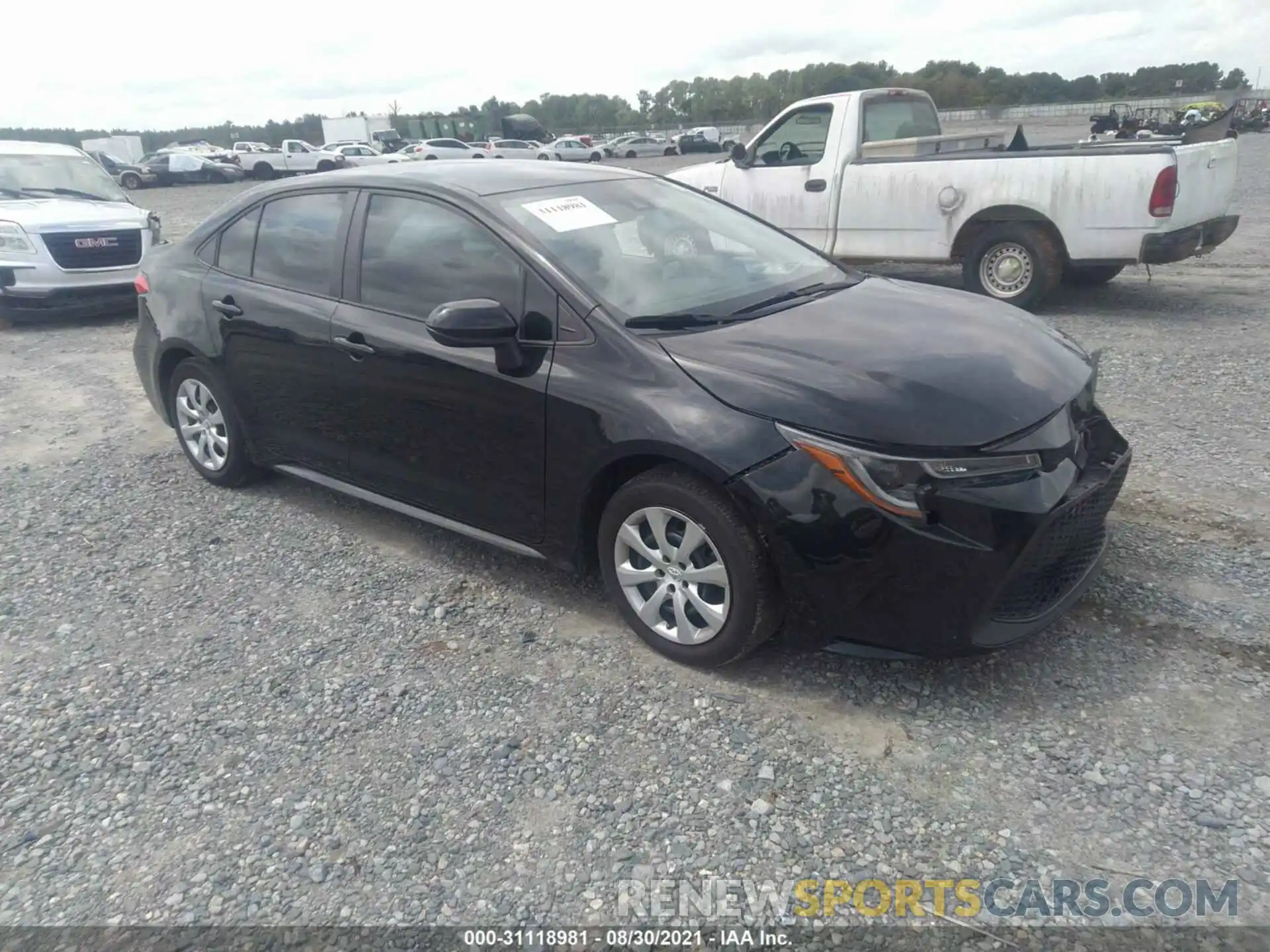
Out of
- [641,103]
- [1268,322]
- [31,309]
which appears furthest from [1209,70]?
[31,309]

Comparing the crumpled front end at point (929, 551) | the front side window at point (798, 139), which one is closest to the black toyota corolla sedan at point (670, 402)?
the crumpled front end at point (929, 551)

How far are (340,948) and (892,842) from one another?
1465mm

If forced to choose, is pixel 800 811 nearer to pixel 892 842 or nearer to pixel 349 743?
pixel 892 842

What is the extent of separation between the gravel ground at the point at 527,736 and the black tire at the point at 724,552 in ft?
0.51

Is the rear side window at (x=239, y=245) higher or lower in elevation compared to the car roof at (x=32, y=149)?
lower

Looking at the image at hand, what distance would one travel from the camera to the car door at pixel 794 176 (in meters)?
9.27

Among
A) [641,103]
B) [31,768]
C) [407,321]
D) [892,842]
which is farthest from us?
[641,103]

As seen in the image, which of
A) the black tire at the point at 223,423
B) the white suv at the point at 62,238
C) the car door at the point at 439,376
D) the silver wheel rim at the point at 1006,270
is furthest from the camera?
the white suv at the point at 62,238

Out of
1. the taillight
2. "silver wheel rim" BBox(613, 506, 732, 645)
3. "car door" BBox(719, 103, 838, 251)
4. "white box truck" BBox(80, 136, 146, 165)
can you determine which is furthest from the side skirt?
"white box truck" BBox(80, 136, 146, 165)

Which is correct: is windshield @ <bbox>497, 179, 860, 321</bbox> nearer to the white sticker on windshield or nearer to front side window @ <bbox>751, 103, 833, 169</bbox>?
the white sticker on windshield

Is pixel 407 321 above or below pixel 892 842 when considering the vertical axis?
above

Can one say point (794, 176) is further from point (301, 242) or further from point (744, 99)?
point (744, 99)

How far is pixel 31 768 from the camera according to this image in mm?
3021

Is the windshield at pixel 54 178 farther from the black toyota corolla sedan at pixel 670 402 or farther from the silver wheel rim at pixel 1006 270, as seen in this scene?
the silver wheel rim at pixel 1006 270
